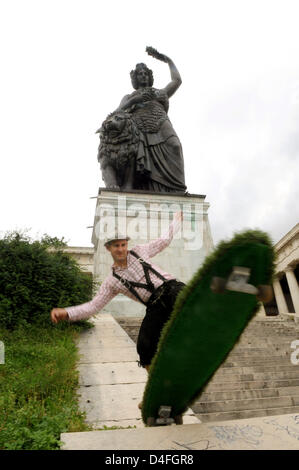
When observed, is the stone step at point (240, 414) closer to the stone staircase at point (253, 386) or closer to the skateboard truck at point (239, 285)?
the stone staircase at point (253, 386)

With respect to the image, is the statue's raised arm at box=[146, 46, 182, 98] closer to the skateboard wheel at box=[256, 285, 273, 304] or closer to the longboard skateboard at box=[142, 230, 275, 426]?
the longboard skateboard at box=[142, 230, 275, 426]

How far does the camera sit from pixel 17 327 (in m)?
5.95

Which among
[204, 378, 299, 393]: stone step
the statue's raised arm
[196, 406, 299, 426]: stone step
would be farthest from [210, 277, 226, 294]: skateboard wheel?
the statue's raised arm

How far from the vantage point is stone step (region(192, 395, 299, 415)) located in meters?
4.12

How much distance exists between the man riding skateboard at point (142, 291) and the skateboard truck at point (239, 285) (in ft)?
3.39

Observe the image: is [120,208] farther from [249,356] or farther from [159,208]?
[249,356]

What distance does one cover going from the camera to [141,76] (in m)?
13.5

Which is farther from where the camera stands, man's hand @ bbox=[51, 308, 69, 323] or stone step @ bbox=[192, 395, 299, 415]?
stone step @ bbox=[192, 395, 299, 415]

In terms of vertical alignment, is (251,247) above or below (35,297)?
below

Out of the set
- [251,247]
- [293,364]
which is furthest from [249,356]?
[251,247]

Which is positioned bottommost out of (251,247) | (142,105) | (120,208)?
(251,247)

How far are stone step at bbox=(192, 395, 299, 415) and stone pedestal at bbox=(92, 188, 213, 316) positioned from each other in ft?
17.4

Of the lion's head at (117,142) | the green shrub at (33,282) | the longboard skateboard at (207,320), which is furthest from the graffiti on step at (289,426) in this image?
the lion's head at (117,142)
